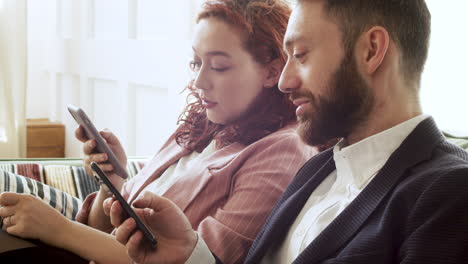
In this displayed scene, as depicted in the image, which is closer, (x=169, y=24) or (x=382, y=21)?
(x=382, y=21)

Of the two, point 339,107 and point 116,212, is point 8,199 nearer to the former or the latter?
point 116,212

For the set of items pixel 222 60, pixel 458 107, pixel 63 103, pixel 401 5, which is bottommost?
pixel 63 103

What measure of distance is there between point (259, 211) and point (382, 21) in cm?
46

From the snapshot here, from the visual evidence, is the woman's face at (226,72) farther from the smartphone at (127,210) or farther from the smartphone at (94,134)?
the smartphone at (127,210)

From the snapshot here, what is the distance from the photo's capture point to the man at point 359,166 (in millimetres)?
876

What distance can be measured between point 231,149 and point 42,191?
55 centimetres

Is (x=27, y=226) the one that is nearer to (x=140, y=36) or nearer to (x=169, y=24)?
(x=169, y=24)

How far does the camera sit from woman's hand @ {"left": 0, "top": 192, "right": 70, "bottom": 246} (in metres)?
1.33

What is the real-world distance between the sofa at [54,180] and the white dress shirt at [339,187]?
0.65 meters

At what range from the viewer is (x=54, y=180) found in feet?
6.17

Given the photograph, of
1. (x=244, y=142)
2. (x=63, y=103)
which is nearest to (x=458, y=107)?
(x=244, y=142)

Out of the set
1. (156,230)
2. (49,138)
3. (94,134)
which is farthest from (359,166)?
(49,138)

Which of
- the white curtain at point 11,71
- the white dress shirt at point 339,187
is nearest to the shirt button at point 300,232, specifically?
the white dress shirt at point 339,187

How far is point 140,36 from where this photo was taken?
125 inches
